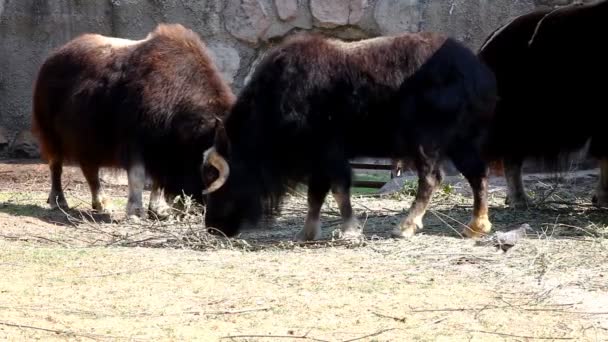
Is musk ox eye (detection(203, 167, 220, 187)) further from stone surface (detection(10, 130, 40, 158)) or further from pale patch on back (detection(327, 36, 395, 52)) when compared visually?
stone surface (detection(10, 130, 40, 158))

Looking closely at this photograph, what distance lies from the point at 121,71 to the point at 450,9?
14.3 feet

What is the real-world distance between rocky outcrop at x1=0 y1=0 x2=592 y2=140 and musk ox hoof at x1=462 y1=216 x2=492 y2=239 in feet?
15.9

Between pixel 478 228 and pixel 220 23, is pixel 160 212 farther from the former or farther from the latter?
pixel 220 23

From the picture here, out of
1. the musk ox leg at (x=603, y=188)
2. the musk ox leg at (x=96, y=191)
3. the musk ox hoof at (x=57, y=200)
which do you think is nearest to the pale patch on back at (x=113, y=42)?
the musk ox leg at (x=96, y=191)

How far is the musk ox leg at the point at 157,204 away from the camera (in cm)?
815

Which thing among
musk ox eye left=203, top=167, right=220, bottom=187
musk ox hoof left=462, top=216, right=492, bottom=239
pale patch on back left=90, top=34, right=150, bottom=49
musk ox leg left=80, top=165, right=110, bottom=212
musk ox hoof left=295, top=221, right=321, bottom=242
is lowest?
musk ox leg left=80, top=165, right=110, bottom=212

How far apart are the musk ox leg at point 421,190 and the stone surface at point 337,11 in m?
5.09

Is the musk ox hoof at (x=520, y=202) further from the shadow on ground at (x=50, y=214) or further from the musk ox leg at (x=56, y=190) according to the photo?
the musk ox leg at (x=56, y=190)

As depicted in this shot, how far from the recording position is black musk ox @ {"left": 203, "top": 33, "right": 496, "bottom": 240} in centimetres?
661

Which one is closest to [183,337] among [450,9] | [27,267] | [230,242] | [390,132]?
[27,267]

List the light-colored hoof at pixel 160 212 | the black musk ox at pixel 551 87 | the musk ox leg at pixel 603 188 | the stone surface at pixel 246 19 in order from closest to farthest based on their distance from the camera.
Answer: the black musk ox at pixel 551 87 < the light-colored hoof at pixel 160 212 < the musk ox leg at pixel 603 188 < the stone surface at pixel 246 19

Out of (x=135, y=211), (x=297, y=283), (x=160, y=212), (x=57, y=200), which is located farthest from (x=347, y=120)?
(x=57, y=200)

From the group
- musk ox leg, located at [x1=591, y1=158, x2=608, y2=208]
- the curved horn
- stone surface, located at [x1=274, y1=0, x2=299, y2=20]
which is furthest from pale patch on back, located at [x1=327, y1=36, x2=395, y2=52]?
stone surface, located at [x1=274, y1=0, x2=299, y2=20]

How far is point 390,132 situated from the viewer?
6.69m
